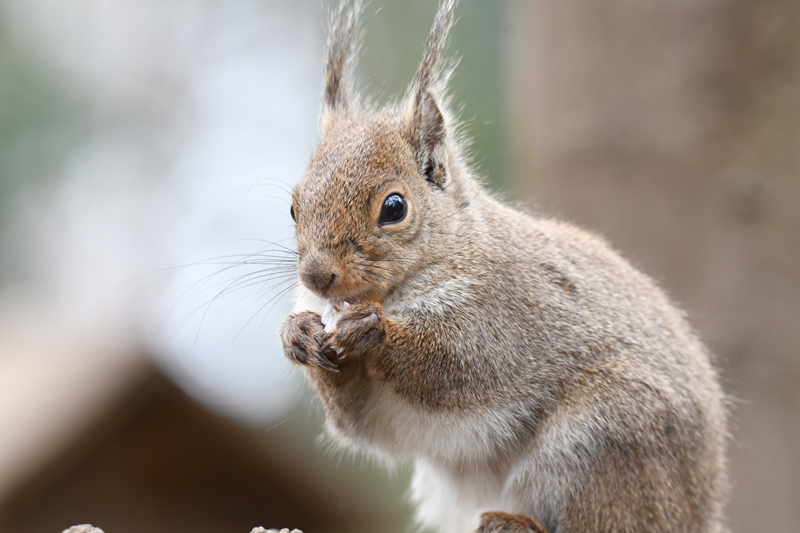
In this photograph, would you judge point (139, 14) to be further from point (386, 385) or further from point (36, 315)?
point (386, 385)

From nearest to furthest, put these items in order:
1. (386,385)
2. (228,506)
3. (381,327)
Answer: (381,327) < (386,385) < (228,506)

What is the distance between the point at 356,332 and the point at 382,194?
521 mm

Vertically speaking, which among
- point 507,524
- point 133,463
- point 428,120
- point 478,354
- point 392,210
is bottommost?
point 133,463

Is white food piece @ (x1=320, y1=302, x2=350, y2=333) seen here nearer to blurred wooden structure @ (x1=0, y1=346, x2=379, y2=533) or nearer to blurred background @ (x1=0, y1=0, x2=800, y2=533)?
blurred background @ (x1=0, y1=0, x2=800, y2=533)

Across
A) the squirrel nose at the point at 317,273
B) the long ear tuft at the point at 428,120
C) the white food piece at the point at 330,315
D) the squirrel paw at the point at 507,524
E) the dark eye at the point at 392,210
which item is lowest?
the squirrel paw at the point at 507,524

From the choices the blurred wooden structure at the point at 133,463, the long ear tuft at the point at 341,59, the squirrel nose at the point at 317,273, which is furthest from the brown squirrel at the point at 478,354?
→ the blurred wooden structure at the point at 133,463

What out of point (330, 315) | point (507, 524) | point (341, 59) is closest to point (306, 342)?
point (330, 315)

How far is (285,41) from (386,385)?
193 inches

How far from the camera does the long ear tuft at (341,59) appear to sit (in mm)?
2942

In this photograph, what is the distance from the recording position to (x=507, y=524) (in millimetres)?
2275

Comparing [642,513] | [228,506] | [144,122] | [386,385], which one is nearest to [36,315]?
[144,122]

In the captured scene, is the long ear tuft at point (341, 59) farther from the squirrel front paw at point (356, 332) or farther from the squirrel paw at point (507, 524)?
the squirrel paw at point (507, 524)

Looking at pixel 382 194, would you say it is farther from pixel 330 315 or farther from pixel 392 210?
pixel 330 315

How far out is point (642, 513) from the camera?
235cm
